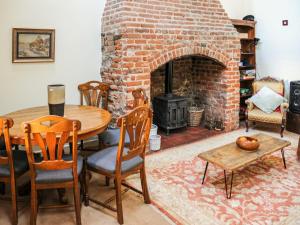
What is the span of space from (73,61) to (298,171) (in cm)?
325

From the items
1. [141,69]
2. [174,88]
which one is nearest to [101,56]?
[141,69]

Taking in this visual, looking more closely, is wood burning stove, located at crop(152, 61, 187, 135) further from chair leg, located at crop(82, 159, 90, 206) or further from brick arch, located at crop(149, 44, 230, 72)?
chair leg, located at crop(82, 159, 90, 206)

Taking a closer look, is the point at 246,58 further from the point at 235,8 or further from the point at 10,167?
the point at 10,167

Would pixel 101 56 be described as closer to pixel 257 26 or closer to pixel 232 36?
pixel 232 36

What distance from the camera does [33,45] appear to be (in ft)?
12.1

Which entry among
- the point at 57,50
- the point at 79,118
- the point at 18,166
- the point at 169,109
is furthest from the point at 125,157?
the point at 169,109

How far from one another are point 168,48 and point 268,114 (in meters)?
2.12

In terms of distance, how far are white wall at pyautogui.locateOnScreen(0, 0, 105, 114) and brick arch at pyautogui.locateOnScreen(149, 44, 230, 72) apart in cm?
87

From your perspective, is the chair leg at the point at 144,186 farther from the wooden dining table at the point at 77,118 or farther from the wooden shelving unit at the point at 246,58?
the wooden shelving unit at the point at 246,58

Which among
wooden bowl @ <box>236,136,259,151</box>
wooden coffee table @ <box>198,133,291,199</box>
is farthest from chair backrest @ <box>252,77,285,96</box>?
wooden bowl @ <box>236,136,259,151</box>

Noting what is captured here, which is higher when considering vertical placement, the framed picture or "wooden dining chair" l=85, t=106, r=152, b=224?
the framed picture

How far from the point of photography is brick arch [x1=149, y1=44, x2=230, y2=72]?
4105 mm

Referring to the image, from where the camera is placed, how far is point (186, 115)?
198 inches

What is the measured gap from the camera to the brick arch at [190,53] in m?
4.11
